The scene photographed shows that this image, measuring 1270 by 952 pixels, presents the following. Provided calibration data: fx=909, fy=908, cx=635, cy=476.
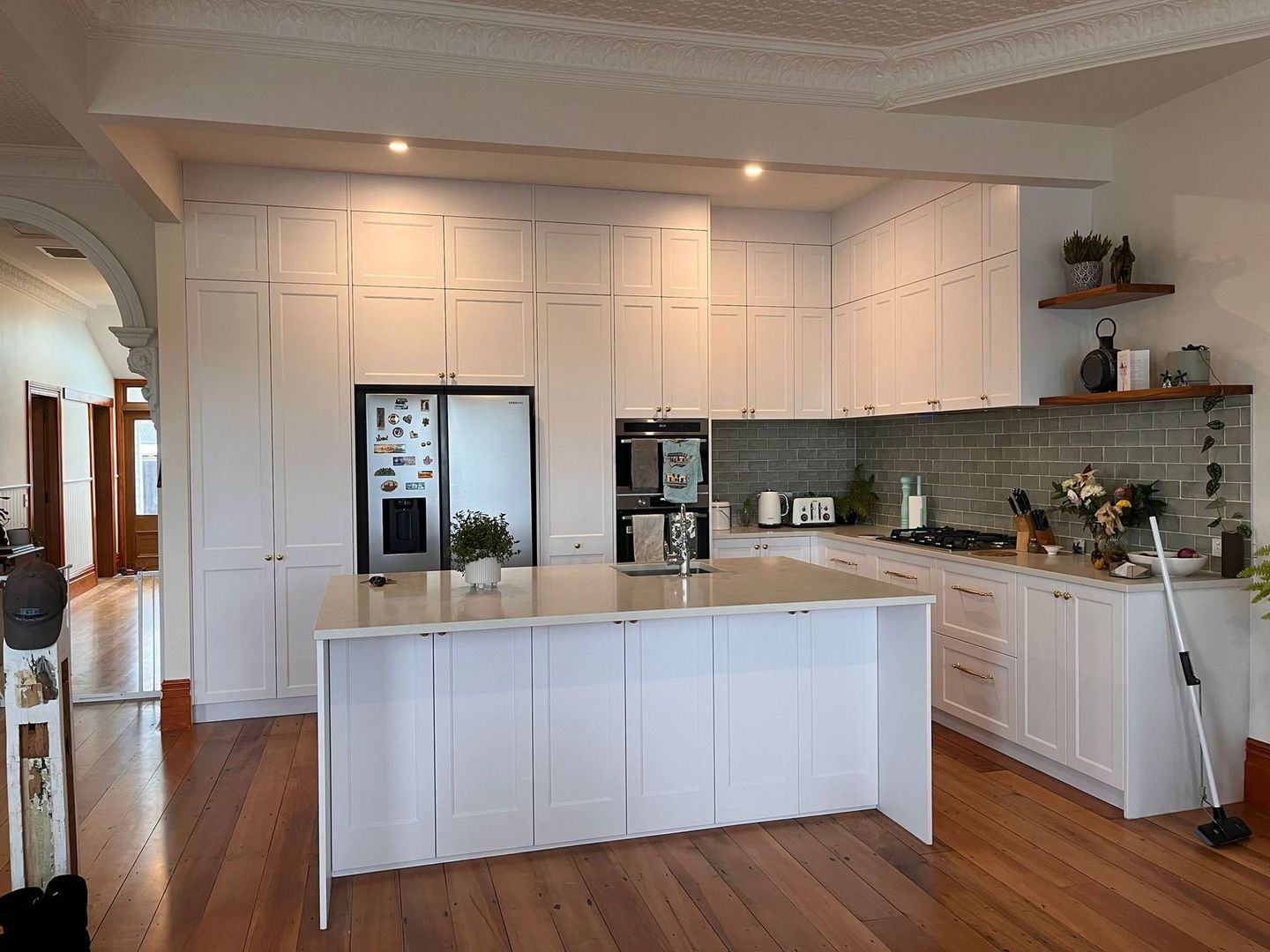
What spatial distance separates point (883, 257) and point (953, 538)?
1.65 m

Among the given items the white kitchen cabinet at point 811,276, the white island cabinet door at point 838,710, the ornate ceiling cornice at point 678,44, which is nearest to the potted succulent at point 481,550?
the white island cabinet door at point 838,710

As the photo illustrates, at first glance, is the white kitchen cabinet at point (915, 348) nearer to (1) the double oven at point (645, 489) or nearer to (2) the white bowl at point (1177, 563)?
(1) the double oven at point (645, 489)

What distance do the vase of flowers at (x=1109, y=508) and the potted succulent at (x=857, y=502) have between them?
1.92 meters

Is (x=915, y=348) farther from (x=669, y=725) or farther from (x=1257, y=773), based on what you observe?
(x=669, y=725)

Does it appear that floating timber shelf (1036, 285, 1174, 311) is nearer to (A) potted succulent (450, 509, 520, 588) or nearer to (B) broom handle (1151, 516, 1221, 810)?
(B) broom handle (1151, 516, 1221, 810)

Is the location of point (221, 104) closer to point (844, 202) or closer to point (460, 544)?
point (460, 544)

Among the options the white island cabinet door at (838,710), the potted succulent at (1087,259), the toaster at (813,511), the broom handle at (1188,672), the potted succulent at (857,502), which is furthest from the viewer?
the potted succulent at (857,502)

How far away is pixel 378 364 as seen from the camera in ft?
15.5

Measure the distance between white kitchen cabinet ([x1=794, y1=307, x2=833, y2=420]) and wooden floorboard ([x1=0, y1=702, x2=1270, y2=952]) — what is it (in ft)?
8.61

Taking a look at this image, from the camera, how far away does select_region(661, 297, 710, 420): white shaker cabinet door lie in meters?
5.14

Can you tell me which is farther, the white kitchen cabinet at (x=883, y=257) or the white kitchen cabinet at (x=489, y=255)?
the white kitchen cabinet at (x=883, y=257)

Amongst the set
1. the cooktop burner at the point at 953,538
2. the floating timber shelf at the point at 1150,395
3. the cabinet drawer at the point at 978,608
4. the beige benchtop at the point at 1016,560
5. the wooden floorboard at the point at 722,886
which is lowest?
the wooden floorboard at the point at 722,886

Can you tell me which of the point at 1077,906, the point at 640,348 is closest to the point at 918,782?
the point at 1077,906

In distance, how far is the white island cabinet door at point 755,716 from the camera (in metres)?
3.23
